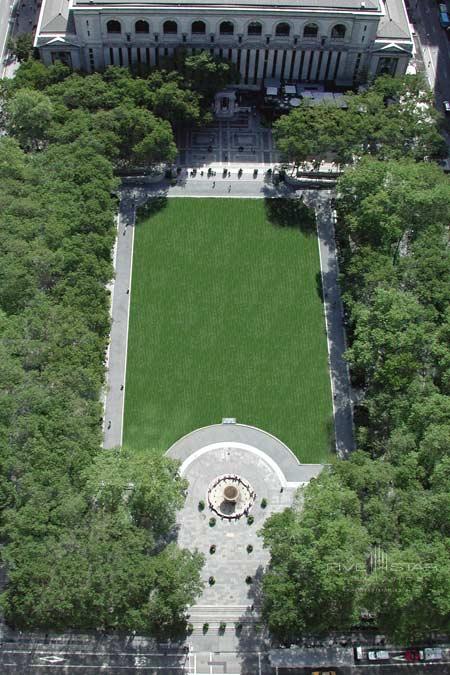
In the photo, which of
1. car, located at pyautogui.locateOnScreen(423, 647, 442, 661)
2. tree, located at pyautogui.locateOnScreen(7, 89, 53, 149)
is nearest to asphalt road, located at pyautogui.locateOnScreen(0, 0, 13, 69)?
tree, located at pyautogui.locateOnScreen(7, 89, 53, 149)

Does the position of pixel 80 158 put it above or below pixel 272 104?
below

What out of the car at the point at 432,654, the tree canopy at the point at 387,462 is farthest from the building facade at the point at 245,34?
the car at the point at 432,654

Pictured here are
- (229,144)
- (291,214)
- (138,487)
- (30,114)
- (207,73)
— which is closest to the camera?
(138,487)

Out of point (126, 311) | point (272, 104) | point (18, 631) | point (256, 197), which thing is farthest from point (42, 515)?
point (272, 104)

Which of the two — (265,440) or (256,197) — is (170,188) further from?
(265,440)

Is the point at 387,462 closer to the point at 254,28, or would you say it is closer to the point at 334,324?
the point at 334,324

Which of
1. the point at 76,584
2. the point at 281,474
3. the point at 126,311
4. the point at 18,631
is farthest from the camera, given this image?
the point at 126,311

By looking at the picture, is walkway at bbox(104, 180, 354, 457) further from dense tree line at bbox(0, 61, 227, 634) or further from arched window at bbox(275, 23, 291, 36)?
arched window at bbox(275, 23, 291, 36)

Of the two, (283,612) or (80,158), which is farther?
(80,158)

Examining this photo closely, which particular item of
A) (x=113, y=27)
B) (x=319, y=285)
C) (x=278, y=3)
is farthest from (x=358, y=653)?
(x=113, y=27)
